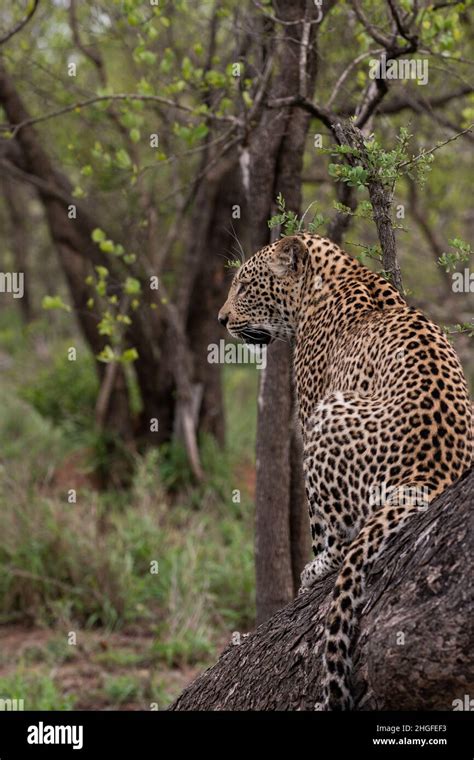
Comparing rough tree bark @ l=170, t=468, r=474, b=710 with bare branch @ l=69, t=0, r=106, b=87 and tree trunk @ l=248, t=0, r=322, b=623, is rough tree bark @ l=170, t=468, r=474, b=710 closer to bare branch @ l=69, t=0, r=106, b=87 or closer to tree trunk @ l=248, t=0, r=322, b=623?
tree trunk @ l=248, t=0, r=322, b=623

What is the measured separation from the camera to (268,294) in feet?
19.4

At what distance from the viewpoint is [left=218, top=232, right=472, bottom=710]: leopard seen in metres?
3.91

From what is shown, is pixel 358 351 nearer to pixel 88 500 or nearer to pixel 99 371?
pixel 88 500

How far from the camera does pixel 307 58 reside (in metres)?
6.89

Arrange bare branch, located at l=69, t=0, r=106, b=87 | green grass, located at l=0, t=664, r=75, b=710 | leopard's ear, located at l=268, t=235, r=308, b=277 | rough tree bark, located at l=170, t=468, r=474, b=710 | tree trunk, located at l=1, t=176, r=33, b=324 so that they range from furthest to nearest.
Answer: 1. tree trunk, located at l=1, t=176, r=33, b=324
2. bare branch, located at l=69, t=0, r=106, b=87
3. green grass, located at l=0, t=664, r=75, b=710
4. leopard's ear, located at l=268, t=235, r=308, b=277
5. rough tree bark, located at l=170, t=468, r=474, b=710

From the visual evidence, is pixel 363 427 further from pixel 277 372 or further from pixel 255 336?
pixel 277 372

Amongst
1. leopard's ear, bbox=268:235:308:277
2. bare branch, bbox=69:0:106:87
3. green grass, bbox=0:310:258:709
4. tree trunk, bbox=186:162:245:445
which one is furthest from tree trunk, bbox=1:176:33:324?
leopard's ear, bbox=268:235:308:277

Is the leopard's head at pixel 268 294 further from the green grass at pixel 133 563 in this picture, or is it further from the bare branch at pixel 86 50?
the bare branch at pixel 86 50

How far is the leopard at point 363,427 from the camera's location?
3.91m

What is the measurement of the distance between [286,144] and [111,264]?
533 cm

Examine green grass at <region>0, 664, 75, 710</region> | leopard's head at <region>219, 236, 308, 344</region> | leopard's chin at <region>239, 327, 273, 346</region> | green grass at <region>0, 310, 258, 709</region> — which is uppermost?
leopard's head at <region>219, 236, 308, 344</region>

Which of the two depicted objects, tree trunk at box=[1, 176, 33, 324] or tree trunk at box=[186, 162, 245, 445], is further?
tree trunk at box=[1, 176, 33, 324]

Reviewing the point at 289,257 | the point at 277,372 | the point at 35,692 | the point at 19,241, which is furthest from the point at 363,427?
the point at 19,241
